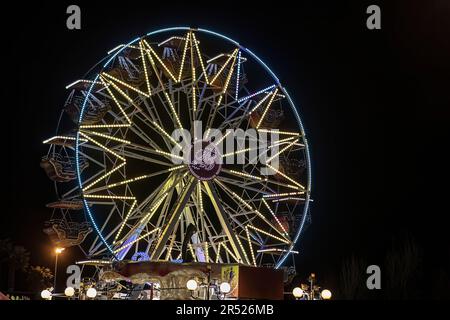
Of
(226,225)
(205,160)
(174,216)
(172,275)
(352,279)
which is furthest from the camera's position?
(352,279)

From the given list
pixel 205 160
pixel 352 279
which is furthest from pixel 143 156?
pixel 352 279

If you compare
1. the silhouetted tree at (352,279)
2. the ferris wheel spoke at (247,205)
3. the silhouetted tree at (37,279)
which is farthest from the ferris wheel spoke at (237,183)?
the silhouetted tree at (37,279)

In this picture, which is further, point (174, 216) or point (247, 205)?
point (247, 205)

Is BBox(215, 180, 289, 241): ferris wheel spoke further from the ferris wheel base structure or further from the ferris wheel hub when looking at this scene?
the ferris wheel base structure

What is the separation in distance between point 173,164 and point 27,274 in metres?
32.3

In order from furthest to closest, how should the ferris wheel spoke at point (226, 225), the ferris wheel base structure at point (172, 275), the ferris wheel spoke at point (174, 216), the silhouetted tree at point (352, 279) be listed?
1. the silhouetted tree at point (352, 279)
2. the ferris wheel spoke at point (226, 225)
3. the ferris wheel spoke at point (174, 216)
4. the ferris wheel base structure at point (172, 275)

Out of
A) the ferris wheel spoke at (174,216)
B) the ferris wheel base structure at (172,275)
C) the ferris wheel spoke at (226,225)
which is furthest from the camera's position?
the ferris wheel spoke at (226,225)

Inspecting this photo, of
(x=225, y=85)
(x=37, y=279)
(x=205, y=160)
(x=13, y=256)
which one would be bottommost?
(x=37, y=279)

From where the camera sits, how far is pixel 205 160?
28.9 metres

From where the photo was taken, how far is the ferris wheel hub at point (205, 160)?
2864 cm

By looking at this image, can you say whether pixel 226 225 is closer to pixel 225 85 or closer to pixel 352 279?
pixel 225 85

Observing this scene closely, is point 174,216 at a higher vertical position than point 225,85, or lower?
lower

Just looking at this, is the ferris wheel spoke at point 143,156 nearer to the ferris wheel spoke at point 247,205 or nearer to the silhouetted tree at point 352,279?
the ferris wheel spoke at point 247,205

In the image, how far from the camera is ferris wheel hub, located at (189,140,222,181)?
94.0ft
